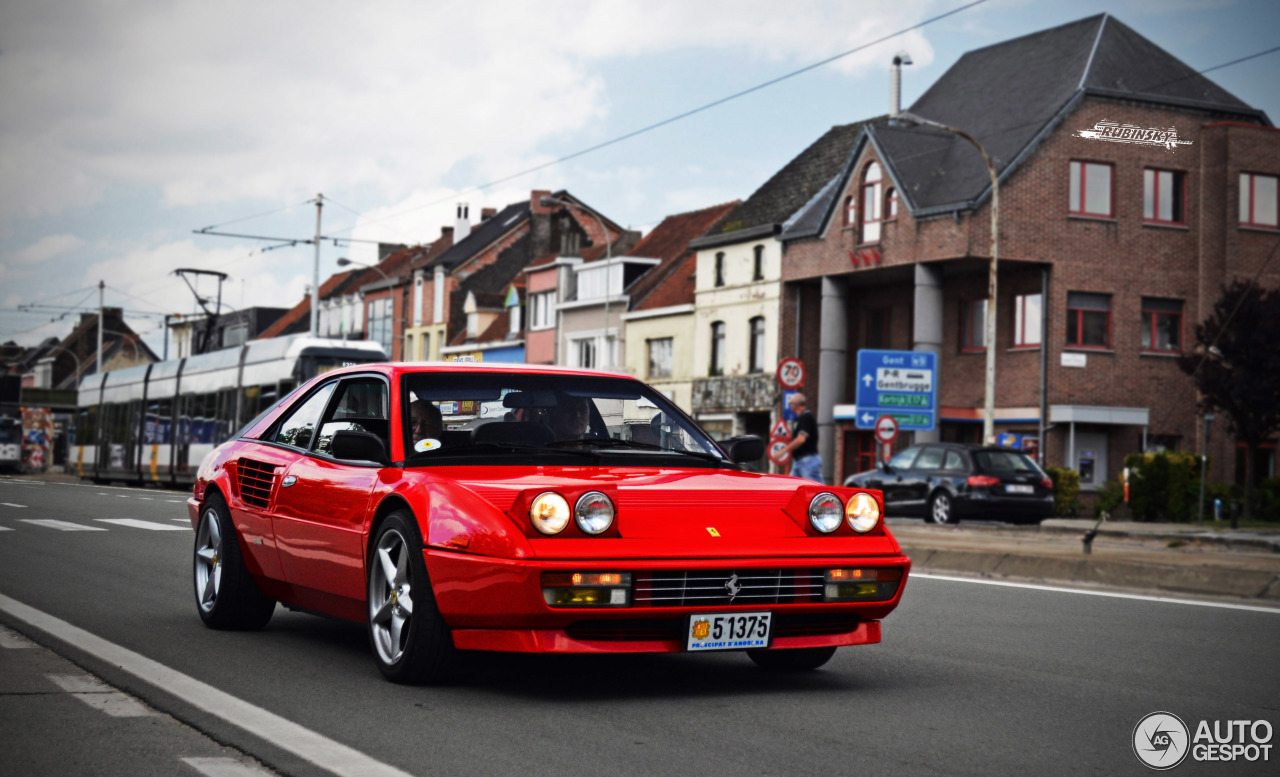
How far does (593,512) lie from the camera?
609 cm

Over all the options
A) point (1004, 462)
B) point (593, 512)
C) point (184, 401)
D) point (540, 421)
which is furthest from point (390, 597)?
point (184, 401)

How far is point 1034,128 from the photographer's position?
1662 inches

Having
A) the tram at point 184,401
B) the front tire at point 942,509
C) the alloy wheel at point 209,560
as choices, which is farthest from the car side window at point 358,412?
the front tire at point 942,509

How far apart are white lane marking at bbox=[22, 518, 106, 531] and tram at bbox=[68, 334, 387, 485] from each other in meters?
8.21

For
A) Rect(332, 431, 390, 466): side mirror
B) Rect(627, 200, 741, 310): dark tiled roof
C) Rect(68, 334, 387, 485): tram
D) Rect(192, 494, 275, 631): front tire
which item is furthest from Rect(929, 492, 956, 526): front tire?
Rect(627, 200, 741, 310): dark tiled roof

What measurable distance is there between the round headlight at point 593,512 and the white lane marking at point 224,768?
159 centimetres

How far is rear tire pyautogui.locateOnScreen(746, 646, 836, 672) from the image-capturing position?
7168 millimetres

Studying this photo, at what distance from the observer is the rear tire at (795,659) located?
7168 millimetres

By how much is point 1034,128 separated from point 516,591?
3866cm

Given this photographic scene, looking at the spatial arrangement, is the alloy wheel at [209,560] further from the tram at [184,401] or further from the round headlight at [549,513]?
the tram at [184,401]

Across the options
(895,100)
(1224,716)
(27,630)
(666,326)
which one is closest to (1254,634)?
(1224,716)

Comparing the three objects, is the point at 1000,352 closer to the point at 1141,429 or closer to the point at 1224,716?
the point at 1141,429

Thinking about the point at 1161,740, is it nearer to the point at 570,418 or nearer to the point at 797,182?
the point at 570,418

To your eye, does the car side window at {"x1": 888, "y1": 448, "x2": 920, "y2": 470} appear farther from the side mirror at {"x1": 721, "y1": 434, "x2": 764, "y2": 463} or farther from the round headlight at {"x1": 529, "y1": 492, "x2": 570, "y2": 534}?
the round headlight at {"x1": 529, "y1": 492, "x2": 570, "y2": 534}
